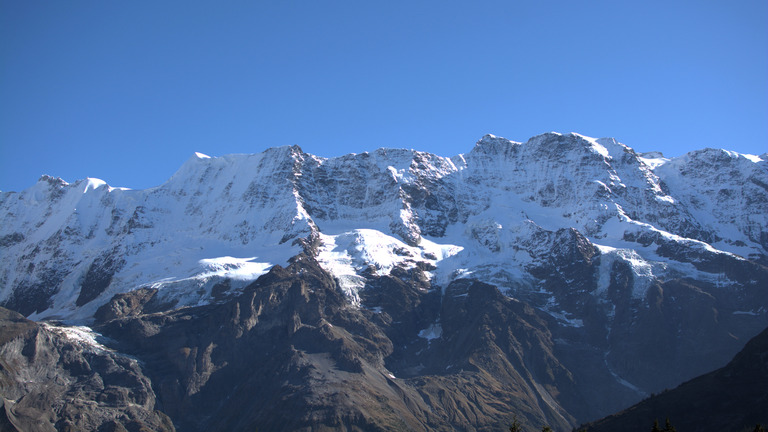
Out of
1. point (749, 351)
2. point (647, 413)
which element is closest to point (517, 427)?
point (647, 413)

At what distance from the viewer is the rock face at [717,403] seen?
167250 mm

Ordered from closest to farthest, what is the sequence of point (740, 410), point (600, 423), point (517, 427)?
point (517, 427)
point (740, 410)
point (600, 423)

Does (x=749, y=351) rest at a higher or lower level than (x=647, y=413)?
higher

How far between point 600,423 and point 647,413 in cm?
1063

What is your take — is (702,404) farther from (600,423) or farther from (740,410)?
(600,423)

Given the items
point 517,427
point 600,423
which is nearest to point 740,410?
point 600,423

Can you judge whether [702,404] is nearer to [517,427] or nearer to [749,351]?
[749,351]

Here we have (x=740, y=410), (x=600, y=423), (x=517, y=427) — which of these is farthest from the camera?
(x=600, y=423)

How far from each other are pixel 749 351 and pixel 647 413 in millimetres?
28454

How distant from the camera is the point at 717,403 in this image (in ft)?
571

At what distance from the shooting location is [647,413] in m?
177

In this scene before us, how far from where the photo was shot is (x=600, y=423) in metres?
182

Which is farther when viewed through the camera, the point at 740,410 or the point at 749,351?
the point at 749,351

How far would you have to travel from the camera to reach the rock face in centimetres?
16725
